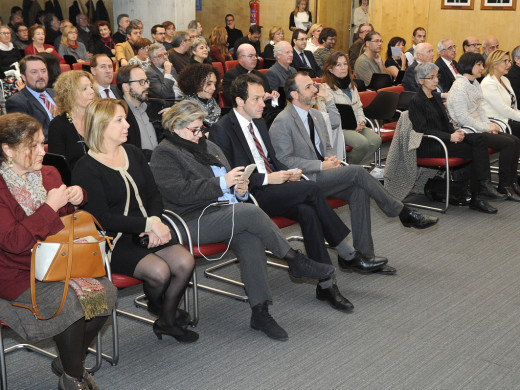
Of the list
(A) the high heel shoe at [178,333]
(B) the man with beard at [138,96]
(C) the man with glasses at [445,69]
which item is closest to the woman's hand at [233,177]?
(A) the high heel shoe at [178,333]

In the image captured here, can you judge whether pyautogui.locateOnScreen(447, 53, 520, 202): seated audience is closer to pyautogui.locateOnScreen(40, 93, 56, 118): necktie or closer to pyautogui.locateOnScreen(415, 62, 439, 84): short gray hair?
pyautogui.locateOnScreen(415, 62, 439, 84): short gray hair

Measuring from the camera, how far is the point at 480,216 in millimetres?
6023

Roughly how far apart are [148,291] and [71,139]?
1.29 metres

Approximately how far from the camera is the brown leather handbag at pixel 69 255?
2791 mm

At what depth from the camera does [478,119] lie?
652 centimetres

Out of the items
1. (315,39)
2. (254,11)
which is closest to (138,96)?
(315,39)

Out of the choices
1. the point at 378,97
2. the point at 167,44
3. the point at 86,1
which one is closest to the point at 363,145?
the point at 378,97

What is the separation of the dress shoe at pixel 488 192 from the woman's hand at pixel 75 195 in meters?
4.33

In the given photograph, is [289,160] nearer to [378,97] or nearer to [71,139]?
[71,139]

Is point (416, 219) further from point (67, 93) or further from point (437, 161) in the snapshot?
point (67, 93)


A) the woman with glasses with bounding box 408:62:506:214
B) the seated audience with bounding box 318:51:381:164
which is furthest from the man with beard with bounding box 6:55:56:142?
the woman with glasses with bounding box 408:62:506:214

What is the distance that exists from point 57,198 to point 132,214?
63 cm

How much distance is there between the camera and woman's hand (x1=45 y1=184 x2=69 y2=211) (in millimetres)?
2914

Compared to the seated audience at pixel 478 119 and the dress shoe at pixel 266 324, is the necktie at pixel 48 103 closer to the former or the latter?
the dress shoe at pixel 266 324
